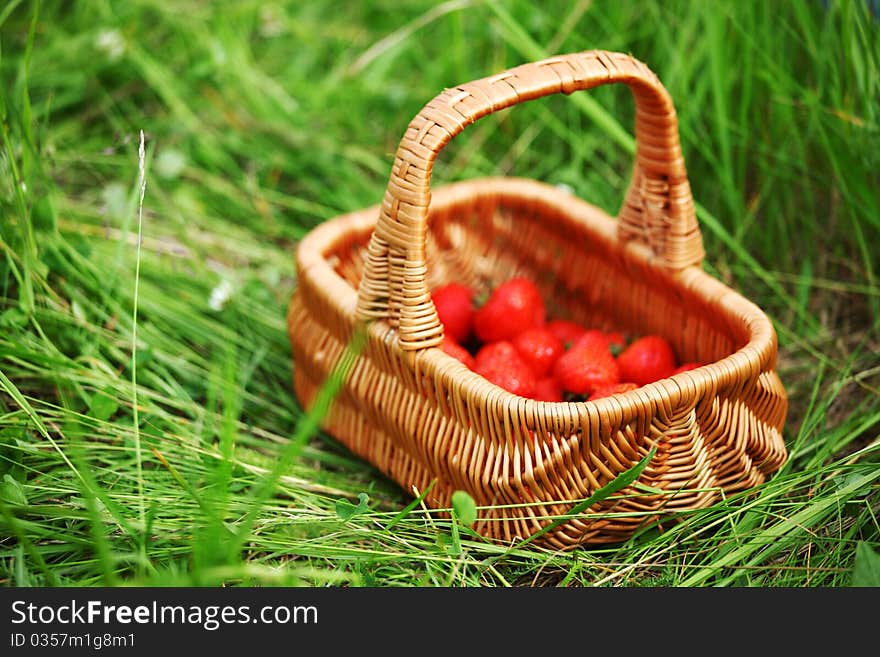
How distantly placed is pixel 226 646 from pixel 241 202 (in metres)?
1.09

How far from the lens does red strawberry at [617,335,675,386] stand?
1.25 m

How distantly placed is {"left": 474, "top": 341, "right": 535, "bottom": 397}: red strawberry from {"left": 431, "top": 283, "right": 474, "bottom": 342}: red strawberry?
0.14 m

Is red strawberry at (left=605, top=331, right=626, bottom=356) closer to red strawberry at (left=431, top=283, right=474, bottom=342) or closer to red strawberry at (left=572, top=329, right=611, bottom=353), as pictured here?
red strawberry at (left=572, top=329, right=611, bottom=353)

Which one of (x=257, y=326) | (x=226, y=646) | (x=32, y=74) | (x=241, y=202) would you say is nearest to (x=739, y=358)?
(x=226, y=646)

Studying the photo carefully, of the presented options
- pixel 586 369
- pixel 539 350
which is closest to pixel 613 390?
pixel 586 369

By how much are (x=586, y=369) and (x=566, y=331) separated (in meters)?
0.19

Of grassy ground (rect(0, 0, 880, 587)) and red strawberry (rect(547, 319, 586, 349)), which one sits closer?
grassy ground (rect(0, 0, 880, 587))

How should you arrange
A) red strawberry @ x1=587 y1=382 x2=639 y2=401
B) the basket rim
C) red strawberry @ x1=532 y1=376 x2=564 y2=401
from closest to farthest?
the basket rim < red strawberry @ x1=587 y1=382 x2=639 y2=401 < red strawberry @ x1=532 y1=376 x2=564 y2=401

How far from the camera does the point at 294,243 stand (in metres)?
1.80

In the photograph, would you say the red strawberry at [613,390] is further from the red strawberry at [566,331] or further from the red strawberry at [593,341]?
the red strawberry at [566,331]

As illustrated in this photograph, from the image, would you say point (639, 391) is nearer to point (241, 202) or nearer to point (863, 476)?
point (863, 476)

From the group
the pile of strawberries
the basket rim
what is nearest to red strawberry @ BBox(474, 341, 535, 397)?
the pile of strawberries

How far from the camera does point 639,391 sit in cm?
99

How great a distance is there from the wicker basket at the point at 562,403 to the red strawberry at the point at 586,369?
5.6 inches
